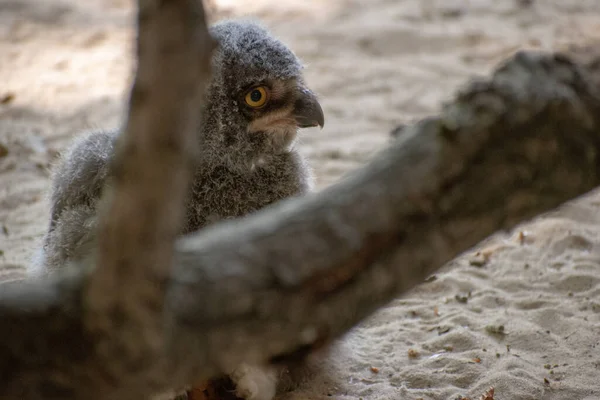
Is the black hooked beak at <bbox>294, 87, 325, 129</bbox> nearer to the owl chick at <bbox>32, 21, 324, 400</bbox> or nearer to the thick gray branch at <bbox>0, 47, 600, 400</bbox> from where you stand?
the owl chick at <bbox>32, 21, 324, 400</bbox>

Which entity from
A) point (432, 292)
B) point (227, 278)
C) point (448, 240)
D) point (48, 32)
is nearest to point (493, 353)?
point (432, 292)

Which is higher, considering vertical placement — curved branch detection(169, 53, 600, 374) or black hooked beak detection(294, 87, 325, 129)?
black hooked beak detection(294, 87, 325, 129)

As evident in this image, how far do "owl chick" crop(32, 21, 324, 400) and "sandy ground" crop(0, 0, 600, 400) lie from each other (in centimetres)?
81

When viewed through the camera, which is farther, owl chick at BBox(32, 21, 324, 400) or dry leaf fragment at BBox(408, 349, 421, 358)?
dry leaf fragment at BBox(408, 349, 421, 358)

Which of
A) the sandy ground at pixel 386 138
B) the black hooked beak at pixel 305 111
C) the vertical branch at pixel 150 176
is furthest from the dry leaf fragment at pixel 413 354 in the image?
the vertical branch at pixel 150 176

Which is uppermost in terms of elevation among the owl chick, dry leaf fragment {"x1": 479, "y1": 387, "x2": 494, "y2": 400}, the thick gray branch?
the owl chick

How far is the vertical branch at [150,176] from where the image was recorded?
1.33 metres

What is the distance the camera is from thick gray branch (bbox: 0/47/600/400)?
145cm

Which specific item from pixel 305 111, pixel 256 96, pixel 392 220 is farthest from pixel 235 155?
pixel 392 220

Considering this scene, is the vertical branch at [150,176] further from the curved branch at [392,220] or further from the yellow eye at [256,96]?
the yellow eye at [256,96]

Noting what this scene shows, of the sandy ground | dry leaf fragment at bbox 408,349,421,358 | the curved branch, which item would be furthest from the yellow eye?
the curved branch

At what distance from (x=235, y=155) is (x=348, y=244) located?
1.92 meters

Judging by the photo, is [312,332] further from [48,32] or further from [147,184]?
[48,32]

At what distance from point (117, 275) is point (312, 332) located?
463 millimetres
